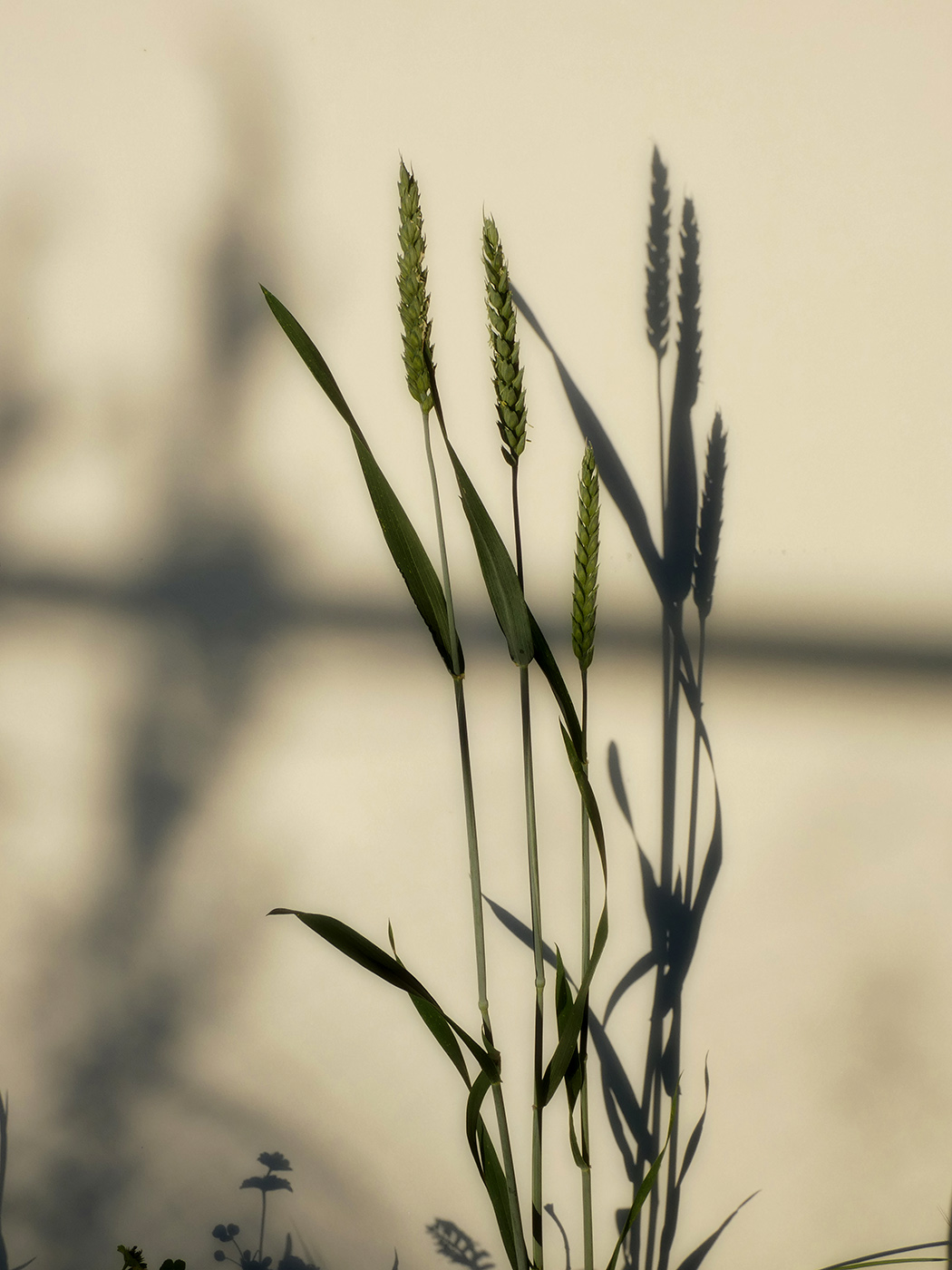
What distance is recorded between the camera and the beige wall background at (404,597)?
2.22 feet

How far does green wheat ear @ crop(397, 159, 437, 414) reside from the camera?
1.39 ft

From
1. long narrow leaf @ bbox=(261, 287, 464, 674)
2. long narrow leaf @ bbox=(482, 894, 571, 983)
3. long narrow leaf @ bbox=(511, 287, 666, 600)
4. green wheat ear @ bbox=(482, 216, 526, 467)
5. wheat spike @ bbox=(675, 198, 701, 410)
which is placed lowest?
long narrow leaf @ bbox=(482, 894, 571, 983)

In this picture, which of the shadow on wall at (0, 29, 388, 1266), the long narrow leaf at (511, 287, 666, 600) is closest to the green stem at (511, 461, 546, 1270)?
the long narrow leaf at (511, 287, 666, 600)

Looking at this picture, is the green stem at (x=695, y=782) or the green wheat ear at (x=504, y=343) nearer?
the green wheat ear at (x=504, y=343)

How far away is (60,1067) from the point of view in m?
0.86

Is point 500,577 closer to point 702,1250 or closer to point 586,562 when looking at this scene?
point 586,562

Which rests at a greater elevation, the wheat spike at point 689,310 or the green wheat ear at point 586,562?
the wheat spike at point 689,310

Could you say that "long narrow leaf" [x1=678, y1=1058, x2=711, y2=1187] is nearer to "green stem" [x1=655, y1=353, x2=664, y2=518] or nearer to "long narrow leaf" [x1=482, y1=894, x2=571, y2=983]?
"long narrow leaf" [x1=482, y1=894, x2=571, y2=983]

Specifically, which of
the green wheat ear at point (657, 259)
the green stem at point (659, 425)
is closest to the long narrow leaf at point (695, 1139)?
the green stem at point (659, 425)

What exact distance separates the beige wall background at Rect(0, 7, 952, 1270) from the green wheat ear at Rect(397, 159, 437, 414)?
0.28 m

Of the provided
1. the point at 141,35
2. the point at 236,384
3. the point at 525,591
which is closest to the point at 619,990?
the point at 525,591

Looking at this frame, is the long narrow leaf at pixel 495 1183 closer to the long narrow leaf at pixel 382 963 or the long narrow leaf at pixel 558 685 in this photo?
the long narrow leaf at pixel 382 963

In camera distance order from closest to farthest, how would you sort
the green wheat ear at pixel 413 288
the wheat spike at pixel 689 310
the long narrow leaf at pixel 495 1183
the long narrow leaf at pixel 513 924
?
the green wheat ear at pixel 413 288, the long narrow leaf at pixel 495 1183, the wheat spike at pixel 689 310, the long narrow leaf at pixel 513 924

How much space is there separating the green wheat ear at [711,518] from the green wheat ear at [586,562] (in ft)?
0.76
